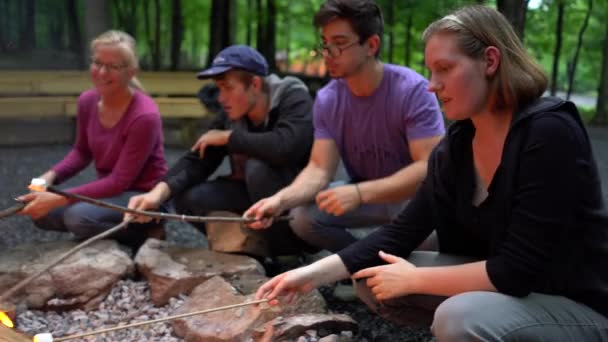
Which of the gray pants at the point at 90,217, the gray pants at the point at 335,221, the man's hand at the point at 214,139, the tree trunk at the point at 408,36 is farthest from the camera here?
the tree trunk at the point at 408,36

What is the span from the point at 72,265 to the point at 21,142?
4.43 metres

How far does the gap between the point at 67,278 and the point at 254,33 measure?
27.3 ft

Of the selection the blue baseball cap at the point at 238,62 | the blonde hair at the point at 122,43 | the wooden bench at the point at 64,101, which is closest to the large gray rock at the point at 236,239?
the blue baseball cap at the point at 238,62

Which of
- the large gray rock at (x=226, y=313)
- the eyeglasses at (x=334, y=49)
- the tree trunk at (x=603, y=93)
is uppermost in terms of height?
the eyeglasses at (x=334, y=49)

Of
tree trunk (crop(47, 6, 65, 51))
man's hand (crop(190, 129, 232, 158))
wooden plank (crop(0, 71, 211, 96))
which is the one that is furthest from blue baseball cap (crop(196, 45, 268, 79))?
tree trunk (crop(47, 6, 65, 51))

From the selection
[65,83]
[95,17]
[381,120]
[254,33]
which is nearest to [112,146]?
[381,120]

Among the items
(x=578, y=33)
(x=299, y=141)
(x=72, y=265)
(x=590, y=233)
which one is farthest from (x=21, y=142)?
(x=578, y=33)

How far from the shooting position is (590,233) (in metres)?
2.04

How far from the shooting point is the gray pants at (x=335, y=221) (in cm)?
347

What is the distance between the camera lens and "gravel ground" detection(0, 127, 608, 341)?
10.3 ft

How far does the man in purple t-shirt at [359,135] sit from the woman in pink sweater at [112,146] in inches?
36.2

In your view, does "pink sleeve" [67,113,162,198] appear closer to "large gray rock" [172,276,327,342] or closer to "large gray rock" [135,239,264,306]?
"large gray rock" [135,239,264,306]

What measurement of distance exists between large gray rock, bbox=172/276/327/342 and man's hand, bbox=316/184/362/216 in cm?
40

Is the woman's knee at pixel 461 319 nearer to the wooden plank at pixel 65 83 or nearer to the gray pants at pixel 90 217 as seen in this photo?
the gray pants at pixel 90 217
